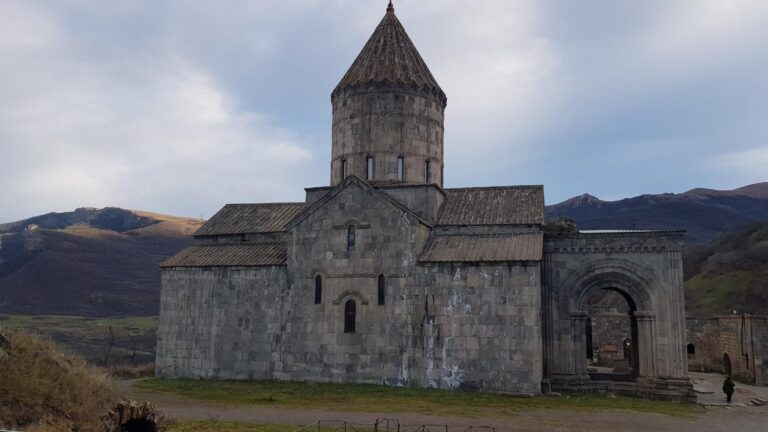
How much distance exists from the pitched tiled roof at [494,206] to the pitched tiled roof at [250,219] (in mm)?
6943

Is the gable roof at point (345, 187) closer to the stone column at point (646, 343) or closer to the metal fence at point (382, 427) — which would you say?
the stone column at point (646, 343)

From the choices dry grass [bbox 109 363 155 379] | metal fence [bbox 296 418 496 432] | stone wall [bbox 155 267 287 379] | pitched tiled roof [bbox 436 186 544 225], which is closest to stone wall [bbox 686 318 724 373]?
pitched tiled roof [bbox 436 186 544 225]

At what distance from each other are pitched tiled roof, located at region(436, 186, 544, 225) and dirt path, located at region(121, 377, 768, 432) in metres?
7.97

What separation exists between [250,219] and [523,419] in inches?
616

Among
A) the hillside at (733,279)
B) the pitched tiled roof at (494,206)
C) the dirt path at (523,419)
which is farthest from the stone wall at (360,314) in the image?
the hillside at (733,279)

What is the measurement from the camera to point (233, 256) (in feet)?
82.4

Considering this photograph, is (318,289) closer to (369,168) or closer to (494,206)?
(369,168)

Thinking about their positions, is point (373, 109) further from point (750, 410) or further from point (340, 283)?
point (750, 410)

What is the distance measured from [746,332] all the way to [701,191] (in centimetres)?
14133

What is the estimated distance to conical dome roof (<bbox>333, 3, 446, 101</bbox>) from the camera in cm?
2517

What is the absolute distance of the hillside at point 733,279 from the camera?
46656 millimetres

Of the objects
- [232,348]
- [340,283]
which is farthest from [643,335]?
[232,348]

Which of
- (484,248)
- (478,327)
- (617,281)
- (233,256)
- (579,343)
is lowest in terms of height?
(579,343)

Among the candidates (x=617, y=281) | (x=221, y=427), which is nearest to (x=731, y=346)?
(x=617, y=281)
